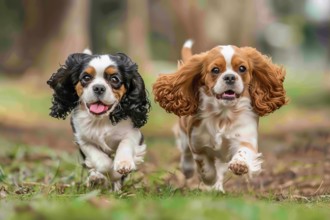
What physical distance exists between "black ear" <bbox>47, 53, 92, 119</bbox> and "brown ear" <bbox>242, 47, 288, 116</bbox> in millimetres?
1447

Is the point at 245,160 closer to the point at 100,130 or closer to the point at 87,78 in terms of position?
the point at 100,130

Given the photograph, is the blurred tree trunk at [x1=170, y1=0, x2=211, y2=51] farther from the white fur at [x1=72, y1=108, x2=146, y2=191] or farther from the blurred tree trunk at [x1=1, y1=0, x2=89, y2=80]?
the white fur at [x1=72, y1=108, x2=146, y2=191]

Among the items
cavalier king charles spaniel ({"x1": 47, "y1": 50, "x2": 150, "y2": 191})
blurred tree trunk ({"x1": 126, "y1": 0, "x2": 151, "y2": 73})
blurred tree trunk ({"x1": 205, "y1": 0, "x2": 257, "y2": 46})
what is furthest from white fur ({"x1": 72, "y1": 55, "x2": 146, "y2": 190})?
blurred tree trunk ({"x1": 126, "y1": 0, "x2": 151, "y2": 73})

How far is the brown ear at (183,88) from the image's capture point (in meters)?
6.73

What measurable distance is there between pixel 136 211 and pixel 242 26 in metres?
13.4

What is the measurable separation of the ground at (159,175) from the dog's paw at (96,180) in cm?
7

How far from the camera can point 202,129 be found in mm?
6727

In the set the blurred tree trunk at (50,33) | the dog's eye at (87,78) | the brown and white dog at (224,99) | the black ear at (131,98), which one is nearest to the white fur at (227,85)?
the brown and white dog at (224,99)

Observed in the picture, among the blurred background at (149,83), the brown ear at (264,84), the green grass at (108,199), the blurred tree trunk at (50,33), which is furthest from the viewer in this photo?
the blurred tree trunk at (50,33)

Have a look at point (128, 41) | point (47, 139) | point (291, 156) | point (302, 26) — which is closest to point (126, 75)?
point (291, 156)

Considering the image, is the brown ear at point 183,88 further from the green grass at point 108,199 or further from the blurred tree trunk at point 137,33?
the blurred tree trunk at point 137,33

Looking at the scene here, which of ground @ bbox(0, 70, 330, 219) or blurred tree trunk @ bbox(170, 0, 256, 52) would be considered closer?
ground @ bbox(0, 70, 330, 219)

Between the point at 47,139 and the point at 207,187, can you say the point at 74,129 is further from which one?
the point at 47,139

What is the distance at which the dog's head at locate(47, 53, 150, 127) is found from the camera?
6.25 metres
